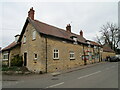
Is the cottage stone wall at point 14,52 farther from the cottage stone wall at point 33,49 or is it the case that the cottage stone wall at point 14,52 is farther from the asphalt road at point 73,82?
the asphalt road at point 73,82

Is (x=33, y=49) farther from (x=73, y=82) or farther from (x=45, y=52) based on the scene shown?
(x=73, y=82)

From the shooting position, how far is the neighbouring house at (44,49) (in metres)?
16.7

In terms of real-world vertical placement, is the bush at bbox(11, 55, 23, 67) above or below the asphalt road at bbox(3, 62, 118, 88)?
above

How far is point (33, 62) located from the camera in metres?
17.5

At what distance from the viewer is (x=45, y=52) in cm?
1667

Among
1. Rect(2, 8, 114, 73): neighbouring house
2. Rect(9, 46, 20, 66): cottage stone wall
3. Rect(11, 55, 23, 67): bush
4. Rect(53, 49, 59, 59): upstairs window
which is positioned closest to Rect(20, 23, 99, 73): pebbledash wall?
Rect(2, 8, 114, 73): neighbouring house

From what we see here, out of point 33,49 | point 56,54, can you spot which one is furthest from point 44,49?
point 56,54

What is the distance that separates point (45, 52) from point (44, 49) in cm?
47

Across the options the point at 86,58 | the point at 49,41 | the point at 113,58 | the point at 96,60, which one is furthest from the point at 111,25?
the point at 49,41

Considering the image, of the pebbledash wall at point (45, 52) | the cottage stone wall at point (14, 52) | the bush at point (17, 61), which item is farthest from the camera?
the cottage stone wall at point (14, 52)

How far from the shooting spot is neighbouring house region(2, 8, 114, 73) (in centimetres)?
1667

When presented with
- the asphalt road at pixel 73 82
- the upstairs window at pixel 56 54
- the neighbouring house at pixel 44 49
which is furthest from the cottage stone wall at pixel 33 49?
the asphalt road at pixel 73 82

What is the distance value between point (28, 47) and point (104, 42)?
158ft

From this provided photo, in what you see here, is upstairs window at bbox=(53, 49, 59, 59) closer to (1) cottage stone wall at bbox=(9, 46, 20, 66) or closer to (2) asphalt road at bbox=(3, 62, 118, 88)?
(2) asphalt road at bbox=(3, 62, 118, 88)
